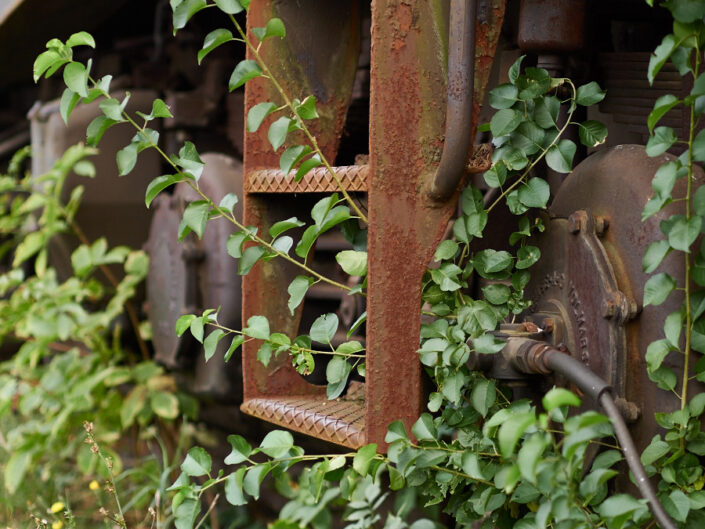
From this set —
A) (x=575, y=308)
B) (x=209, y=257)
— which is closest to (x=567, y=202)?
(x=575, y=308)

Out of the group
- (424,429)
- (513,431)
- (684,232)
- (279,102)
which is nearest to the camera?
(513,431)

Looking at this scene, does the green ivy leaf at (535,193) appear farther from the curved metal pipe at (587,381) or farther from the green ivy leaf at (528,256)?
the curved metal pipe at (587,381)

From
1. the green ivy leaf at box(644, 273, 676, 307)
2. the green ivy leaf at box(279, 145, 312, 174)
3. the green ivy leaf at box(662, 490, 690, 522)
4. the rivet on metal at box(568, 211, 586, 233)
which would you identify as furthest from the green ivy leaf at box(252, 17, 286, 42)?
the green ivy leaf at box(662, 490, 690, 522)

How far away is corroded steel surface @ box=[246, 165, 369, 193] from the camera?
1713 mm

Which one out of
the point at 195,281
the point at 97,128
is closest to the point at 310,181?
the point at 97,128

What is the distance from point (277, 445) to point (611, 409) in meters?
0.61

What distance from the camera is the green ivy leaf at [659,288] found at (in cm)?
147

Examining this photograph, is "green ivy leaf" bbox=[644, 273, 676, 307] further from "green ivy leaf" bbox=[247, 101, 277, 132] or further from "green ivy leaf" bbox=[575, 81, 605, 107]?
"green ivy leaf" bbox=[247, 101, 277, 132]

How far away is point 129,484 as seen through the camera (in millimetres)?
3773

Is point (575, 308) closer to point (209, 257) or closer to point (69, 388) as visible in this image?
point (209, 257)

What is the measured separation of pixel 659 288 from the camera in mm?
1477

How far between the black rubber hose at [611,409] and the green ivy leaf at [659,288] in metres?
0.16

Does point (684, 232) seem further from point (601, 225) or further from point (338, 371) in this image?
point (338, 371)

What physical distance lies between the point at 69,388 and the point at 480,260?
2.24 metres
